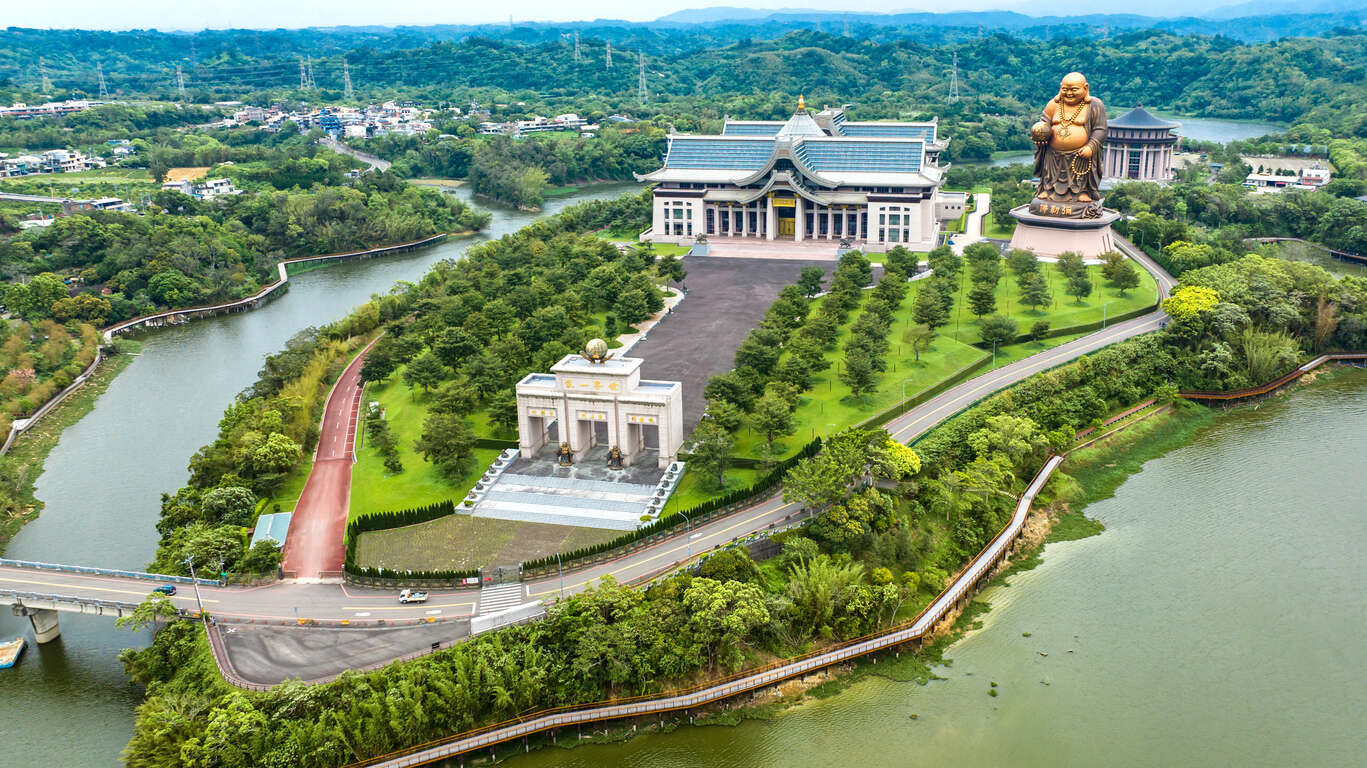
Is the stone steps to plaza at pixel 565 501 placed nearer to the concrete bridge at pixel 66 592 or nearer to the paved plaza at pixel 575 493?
the paved plaza at pixel 575 493

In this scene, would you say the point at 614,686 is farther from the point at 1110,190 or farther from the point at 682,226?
the point at 1110,190

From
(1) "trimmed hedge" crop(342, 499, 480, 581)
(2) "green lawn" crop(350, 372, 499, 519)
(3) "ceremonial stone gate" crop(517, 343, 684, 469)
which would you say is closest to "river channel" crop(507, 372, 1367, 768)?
(1) "trimmed hedge" crop(342, 499, 480, 581)

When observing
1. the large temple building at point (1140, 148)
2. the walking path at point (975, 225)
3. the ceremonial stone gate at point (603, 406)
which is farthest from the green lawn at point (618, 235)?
the large temple building at point (1140, 148)

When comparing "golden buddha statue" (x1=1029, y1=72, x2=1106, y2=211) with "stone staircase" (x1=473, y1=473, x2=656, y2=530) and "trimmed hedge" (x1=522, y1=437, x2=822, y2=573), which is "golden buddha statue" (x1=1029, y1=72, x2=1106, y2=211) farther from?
"stone staircase" (x1=473, y1=473, x2=656, y2=530)

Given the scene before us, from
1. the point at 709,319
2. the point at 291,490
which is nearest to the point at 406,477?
the point at 291,490

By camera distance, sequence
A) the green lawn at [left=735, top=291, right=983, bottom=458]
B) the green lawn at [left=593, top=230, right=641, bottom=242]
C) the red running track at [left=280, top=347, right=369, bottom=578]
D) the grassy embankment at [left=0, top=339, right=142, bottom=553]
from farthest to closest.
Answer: the green lawn at [left=593, top=230, right=641, bottom=242], the green lawn at [left=735, top=291, right=983, bottom=458], the grassy embankment at [left=0, top=339, right=142, bottom=553], the red running track at [left=280, top=347, right=369, bottom=578]

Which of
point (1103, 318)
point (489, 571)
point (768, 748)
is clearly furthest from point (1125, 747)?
point (1103, 318)

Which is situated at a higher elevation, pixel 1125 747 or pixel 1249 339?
pixel 1249 339
